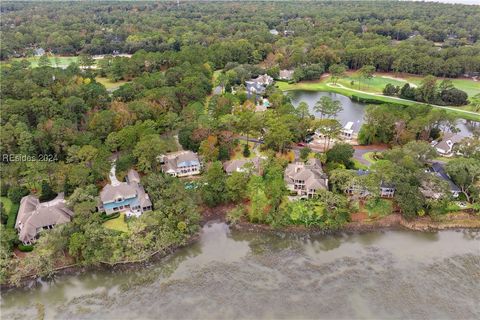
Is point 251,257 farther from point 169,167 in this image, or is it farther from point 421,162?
point 421,162

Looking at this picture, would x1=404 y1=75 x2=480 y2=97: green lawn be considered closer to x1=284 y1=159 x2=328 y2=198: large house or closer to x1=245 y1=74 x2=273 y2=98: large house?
x1=245 y1=74 x2=273 y2=98: large house

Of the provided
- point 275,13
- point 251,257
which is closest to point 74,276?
point 251,257

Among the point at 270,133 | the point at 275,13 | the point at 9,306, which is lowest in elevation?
the point at 9,306

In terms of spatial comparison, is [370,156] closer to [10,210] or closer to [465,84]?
[10,210]

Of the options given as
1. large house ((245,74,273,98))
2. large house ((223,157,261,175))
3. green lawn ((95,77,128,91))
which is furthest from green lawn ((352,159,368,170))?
green lawn ((95,77,128,91))

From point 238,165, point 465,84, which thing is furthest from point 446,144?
point 465,84
